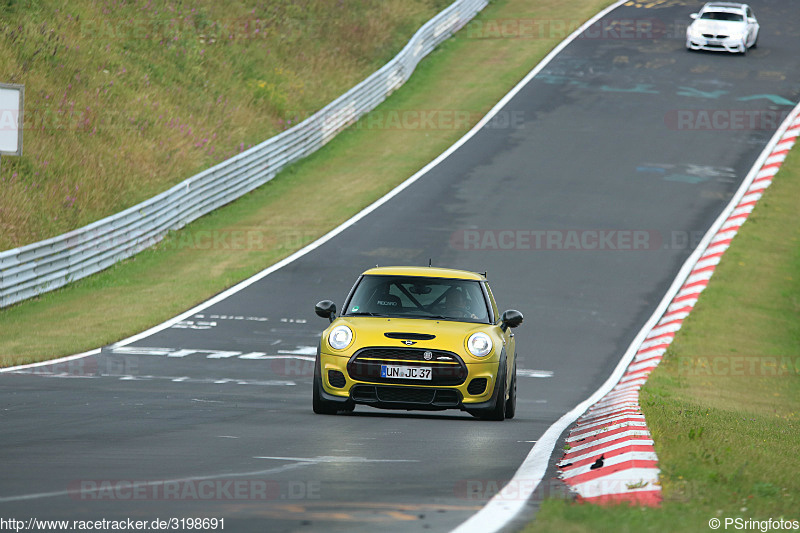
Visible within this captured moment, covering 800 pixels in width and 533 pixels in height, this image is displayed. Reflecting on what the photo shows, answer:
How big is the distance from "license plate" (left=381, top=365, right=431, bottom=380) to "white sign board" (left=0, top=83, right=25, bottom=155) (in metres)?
11.3

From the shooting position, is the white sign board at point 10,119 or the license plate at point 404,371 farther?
the white sign board at point 10,119

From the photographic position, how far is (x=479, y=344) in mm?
12000

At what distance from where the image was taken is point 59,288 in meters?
24.3

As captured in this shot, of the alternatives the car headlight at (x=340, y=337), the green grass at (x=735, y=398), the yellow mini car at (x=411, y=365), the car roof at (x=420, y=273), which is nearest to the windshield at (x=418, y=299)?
the car roof at (x=420, y=273)

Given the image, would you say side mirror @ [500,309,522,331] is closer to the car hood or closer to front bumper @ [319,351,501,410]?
front bumper @ [319,351,501,410]

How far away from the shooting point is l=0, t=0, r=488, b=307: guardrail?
76.5 feet

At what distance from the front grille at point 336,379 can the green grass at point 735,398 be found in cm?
289

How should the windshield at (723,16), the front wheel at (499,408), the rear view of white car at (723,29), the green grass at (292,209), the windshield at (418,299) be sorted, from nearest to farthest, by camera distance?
the front wheel at (499,408) → the windshield at (418,299) → the green grass at (292,209) → the rear view of white car at (723,29) → the windshield at (723,16)

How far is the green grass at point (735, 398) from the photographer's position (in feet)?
21.4

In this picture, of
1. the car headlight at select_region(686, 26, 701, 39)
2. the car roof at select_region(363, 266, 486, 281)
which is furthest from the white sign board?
the car headlight at select_region(686, 26, 701, 39)

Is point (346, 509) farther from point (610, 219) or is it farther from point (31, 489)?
point (610, 219)

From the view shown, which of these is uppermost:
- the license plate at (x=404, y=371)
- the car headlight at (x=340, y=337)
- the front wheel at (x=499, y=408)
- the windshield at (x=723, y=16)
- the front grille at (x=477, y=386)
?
the windshield at (x=723, y=16)

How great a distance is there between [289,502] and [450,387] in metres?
5.19

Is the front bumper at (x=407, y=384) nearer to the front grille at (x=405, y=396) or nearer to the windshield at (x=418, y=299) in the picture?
the front grille at (x=405, y=396)
